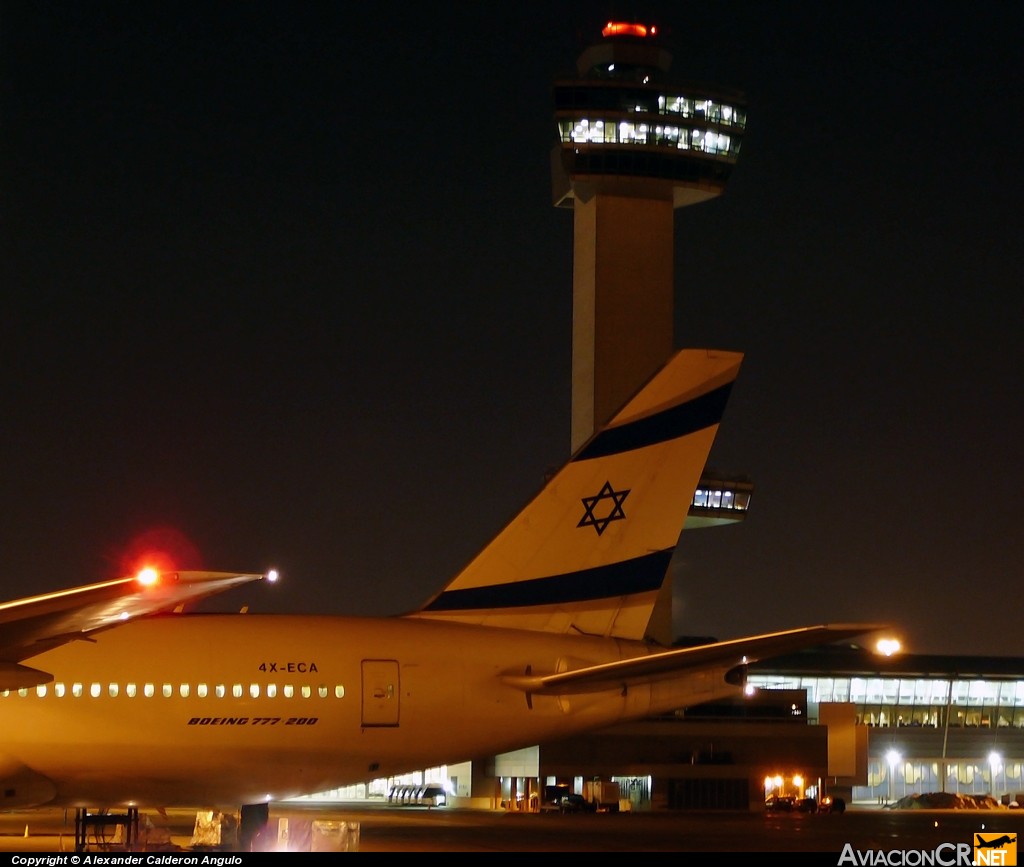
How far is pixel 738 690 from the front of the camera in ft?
82.0

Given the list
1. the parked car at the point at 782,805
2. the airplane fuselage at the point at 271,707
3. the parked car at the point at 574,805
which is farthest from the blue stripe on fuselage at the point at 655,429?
the parked car at the point at 782,805

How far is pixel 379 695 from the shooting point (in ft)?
79.9

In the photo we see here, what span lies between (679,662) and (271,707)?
6685 millimetres

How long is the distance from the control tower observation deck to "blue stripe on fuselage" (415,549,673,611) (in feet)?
179

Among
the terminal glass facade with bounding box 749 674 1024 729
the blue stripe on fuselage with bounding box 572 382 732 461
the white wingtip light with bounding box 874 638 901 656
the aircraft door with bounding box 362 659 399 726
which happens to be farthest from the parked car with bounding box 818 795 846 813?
the aircraft door with bounding box 362 659 399 726

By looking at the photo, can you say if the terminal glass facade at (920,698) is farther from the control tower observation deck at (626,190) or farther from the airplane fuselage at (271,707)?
the airplane fuselage at (271,707)

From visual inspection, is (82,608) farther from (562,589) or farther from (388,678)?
(562,589)

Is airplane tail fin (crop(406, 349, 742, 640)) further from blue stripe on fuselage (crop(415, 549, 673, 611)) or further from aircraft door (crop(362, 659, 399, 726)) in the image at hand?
aircraft door (crop(362, 659, 399, 726))

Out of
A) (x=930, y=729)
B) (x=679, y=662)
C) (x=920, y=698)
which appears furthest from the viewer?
(x=920, y=698)

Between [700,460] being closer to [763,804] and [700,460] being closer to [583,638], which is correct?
[583,638]

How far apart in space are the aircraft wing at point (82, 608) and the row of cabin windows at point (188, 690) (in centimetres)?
325

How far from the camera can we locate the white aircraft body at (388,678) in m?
23.7

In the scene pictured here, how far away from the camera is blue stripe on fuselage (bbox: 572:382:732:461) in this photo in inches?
1045

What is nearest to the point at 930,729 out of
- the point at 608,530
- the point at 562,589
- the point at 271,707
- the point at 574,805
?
the point at 574,805
